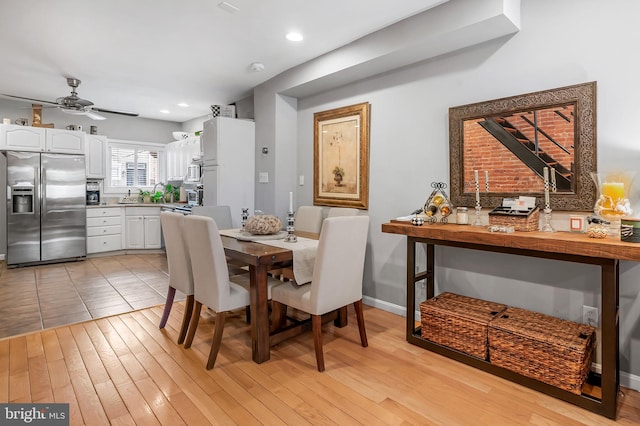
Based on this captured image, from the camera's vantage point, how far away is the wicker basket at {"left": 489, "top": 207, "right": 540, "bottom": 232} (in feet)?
7.19

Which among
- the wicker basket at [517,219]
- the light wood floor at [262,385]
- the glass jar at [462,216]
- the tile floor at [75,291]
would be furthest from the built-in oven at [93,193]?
the wicker basket at [517,219]

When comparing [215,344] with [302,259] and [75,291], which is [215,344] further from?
[75,291]

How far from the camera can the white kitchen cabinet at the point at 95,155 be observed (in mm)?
5839

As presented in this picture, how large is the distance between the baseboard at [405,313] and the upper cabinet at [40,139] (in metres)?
5.07

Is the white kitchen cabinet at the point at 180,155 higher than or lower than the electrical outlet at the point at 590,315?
higher

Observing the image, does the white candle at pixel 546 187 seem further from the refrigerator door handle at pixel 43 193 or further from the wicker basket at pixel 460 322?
the refrigerator door handle at pixel 43 193

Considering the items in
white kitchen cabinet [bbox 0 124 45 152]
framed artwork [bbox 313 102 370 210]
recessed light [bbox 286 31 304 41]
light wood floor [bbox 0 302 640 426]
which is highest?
recessed light [bbox 286 31 304 41]

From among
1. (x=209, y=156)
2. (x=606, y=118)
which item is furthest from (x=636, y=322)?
(x=209, y=156)

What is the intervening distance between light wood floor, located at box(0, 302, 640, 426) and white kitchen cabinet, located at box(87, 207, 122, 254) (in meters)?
3.31

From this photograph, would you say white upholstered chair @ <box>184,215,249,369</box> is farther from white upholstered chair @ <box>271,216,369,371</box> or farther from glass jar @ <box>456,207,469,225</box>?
glass jar @ <box>456,207,469,225</box>

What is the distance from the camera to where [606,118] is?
2.12 m

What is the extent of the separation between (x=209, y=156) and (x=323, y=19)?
2549 millimetres

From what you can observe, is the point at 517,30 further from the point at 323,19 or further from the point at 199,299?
the point at 199,299

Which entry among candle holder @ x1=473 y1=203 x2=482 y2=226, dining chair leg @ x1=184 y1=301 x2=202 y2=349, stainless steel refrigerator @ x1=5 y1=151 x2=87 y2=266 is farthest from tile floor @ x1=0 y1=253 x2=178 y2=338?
candle holder @ x1=473 y1=203 x2=482 y2=226
